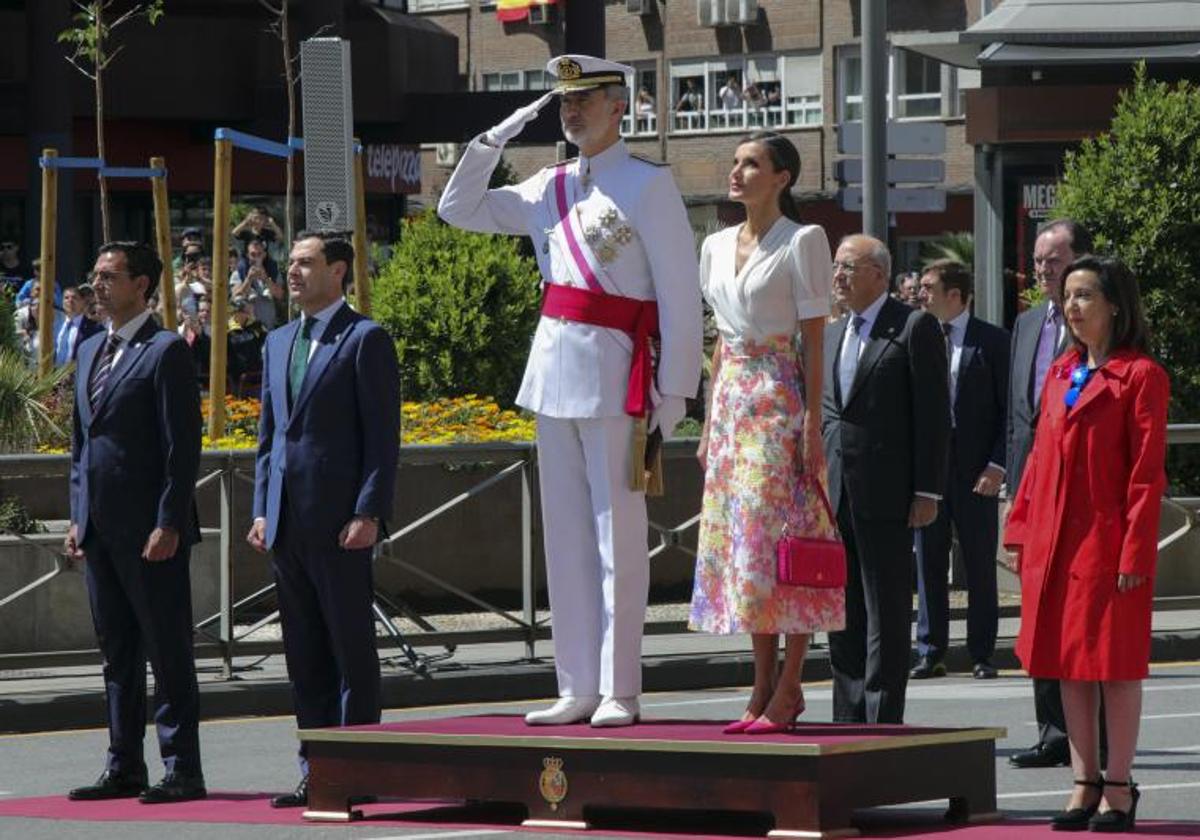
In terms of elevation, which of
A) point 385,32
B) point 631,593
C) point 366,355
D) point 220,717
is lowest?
point 220,717

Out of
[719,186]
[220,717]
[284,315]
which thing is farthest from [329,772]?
[719,186]

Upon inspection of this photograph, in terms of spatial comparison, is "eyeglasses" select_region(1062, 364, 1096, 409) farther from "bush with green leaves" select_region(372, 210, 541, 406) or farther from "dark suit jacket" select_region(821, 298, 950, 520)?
"bush with green leaves" select_region(372, 210, 541, 406)

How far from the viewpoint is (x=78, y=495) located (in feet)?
35.6

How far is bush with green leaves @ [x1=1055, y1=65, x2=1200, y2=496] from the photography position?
66.6 ft

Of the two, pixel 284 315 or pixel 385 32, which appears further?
pixel 385 32

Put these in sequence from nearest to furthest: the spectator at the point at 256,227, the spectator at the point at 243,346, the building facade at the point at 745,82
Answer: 1. the spectator at the point at 243,346
2. the spectator at the point at 256,227
3. the building facade at the point at 745,82

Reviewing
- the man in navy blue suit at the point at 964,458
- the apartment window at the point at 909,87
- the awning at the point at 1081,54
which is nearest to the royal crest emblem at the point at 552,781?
the man in navy blue suit at the point at 964,458

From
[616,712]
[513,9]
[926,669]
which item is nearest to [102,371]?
[616,712]

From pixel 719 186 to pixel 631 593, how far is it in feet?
174

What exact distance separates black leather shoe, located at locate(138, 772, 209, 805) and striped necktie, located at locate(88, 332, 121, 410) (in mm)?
1372

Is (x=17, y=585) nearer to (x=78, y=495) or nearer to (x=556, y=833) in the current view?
(x=78, y=495)

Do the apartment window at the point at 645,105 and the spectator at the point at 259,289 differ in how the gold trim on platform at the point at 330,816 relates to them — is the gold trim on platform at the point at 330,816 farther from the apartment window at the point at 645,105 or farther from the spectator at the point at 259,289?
the apartment window at the point at 645,105

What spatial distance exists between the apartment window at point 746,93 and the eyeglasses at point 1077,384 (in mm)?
52463

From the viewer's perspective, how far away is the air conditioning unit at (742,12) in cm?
6244
